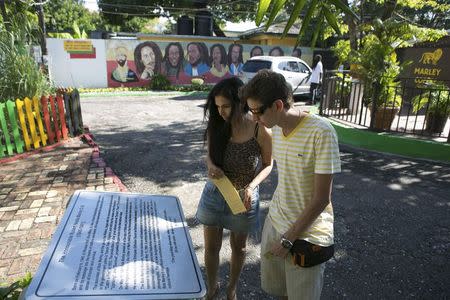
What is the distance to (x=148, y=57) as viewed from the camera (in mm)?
18422

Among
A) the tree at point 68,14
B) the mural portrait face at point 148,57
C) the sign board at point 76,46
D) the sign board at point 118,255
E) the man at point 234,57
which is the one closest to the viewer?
the sign board at point 118,255

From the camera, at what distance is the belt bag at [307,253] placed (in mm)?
1827

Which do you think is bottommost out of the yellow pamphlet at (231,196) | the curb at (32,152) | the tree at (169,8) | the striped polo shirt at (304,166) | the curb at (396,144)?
the curb at (32,152)

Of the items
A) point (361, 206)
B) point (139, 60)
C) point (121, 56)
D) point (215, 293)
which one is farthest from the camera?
point (139, 60)

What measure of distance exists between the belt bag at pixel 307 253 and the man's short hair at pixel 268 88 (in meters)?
0.75

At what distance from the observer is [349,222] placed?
4258 millimetres

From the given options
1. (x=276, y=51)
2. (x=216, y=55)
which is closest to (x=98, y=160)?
(x=216, y=55)

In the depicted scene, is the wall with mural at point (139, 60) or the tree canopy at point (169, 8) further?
the tree canopy at point (169, 8)

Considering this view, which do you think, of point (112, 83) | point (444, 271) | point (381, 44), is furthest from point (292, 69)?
point (444, 271)

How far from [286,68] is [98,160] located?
9.54 meters

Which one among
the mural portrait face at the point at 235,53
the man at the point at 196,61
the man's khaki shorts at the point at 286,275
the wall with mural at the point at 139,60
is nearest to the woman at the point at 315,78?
the wall with mural at the point at 139,60

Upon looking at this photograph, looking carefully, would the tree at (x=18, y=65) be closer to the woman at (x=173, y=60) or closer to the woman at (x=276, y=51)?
the woman at (x=173, y=60)

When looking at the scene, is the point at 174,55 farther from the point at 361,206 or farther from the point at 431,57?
the point at 361,206

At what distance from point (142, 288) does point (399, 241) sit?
3.37m
